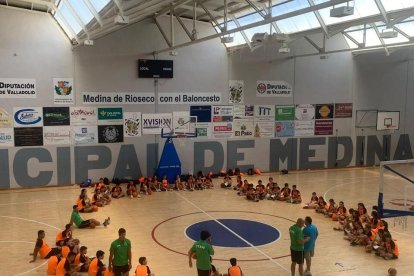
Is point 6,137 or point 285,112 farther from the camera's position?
point 285,112

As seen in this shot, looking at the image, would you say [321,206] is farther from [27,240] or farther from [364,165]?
[364,165]

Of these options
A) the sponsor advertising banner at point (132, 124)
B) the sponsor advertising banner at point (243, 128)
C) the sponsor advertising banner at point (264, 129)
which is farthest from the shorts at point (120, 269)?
the sponsor advertising banner at point (264, 129)

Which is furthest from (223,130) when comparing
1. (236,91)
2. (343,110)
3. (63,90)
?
(63,90)

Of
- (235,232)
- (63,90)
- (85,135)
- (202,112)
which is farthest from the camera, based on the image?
(202,112)

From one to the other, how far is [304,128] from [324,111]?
1.63 meters

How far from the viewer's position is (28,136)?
19094 millimetres

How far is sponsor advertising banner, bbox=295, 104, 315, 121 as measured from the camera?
24.2m

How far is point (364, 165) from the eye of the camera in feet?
85.1

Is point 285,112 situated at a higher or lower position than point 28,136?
higher

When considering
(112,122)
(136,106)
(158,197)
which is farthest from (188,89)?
(158,197)

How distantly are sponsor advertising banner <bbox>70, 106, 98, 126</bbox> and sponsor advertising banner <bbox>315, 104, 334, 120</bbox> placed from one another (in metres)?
12.3

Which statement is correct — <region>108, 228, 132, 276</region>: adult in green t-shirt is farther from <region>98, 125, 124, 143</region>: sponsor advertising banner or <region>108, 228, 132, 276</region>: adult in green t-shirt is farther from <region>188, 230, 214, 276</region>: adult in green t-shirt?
<region>98, 125, 124, 143</region>: sponsor advertising banner

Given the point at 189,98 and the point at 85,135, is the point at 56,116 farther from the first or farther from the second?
the point at 189,98

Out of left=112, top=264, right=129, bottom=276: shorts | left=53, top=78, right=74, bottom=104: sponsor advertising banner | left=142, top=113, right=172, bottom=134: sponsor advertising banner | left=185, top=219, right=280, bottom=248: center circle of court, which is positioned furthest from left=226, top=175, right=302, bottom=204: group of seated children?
left=112, top=264, right=129, bottom=276: shorts
